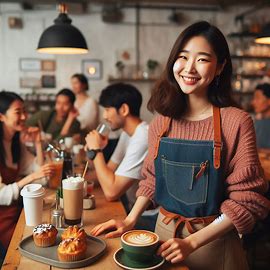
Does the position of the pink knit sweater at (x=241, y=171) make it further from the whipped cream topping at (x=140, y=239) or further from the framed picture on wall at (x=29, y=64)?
the framed picture on wall at (x=29, y=64)

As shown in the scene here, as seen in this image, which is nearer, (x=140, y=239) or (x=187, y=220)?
(x=140, y=239)

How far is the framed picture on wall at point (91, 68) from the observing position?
6.38 metres

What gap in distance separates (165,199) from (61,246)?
479mm

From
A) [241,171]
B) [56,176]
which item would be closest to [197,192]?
[241,171]

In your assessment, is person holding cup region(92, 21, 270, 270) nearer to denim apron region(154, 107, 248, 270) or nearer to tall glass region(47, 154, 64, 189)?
denim apron region(154, 107, 248, 270)

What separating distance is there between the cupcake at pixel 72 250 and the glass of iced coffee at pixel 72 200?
337 mm

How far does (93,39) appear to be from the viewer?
20.9 ft

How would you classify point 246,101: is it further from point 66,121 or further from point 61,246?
point 61,246

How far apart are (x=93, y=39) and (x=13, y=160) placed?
4147mm

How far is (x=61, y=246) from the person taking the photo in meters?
1.32

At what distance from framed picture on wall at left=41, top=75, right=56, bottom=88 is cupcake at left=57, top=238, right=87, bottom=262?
5309 mm

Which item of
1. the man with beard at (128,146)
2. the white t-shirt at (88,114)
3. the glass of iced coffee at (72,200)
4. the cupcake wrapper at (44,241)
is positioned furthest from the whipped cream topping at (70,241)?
the white t-shirt at (88,114)

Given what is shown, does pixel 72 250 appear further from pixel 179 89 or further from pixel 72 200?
pixel 179 89

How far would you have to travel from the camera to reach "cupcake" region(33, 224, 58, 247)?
4.64 feet
